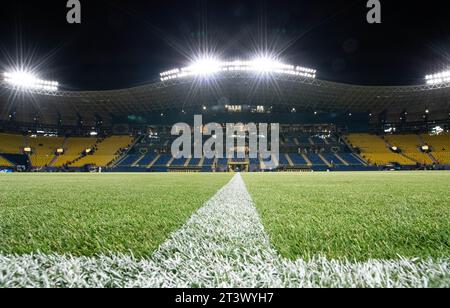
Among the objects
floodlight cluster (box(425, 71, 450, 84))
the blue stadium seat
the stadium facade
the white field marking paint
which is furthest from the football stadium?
the blue stadium seat

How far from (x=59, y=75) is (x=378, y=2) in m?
35.0

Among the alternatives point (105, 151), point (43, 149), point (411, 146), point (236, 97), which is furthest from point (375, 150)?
point (43, 149)

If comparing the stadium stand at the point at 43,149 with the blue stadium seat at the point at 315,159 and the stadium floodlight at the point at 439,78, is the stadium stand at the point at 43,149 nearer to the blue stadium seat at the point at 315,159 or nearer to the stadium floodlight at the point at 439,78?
the blue stadium seat at the point at 315,159

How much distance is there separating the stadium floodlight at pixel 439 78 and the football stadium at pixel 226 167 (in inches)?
5.4

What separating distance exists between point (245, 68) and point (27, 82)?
25.4 meters

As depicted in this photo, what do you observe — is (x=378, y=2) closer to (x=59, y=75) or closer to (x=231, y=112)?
(x=231, y=112)

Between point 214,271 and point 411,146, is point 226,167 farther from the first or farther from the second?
point 214,271

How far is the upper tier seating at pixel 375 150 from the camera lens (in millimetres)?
35037

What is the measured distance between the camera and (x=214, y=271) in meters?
0.89

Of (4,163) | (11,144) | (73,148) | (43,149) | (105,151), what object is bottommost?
(4,163)

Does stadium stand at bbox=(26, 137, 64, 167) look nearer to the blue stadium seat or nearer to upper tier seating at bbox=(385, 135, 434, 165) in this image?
the blue stadium seat

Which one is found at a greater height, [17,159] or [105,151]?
[105,151]

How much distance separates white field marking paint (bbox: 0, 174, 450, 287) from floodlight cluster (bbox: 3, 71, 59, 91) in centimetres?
3743

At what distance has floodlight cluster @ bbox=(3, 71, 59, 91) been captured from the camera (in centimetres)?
2948
